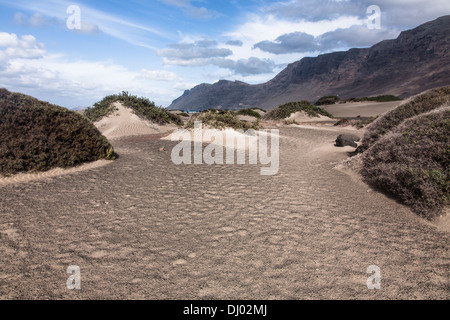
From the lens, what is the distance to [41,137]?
23.9 feet

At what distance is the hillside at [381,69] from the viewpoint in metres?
93.8

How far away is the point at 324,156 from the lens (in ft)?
32.2

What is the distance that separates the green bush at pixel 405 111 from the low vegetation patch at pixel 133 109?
16327 mm

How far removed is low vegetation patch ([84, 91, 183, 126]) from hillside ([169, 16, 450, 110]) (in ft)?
292

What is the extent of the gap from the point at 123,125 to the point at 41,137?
10.9 meters

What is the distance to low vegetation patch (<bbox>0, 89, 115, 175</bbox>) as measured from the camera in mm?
6809

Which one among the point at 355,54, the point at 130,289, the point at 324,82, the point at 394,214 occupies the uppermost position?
the point at 355,54

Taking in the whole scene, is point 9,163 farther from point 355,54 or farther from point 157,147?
point 355,54

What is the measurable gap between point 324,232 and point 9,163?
758cm

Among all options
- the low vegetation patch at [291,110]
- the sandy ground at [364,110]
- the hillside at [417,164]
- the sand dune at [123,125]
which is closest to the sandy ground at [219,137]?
the sand dune at [123,125]

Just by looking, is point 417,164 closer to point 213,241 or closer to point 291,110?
point 213,241

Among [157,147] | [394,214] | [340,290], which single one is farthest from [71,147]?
[394,214]

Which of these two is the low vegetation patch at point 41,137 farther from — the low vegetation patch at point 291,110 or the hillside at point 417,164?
the low vegetation patch at point 291,110

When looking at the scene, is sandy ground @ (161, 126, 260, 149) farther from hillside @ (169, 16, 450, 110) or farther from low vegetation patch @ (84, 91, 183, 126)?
hillside @ (169, 16, 450, 110)
